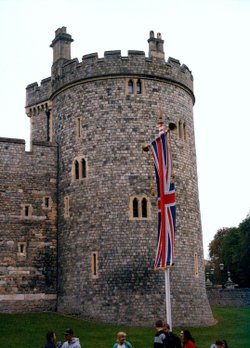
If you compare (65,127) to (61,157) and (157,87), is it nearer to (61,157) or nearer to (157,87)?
(61,157)

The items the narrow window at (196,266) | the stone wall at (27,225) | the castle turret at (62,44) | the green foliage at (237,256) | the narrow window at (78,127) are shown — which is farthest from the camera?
the green foliage at (237,256)

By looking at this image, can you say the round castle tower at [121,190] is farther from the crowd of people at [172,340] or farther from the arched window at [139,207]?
the crowd of people at [172,340]

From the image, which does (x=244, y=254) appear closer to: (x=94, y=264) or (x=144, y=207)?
(x=144, y=207)

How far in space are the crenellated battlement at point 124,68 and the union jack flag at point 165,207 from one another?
1211 centimetres

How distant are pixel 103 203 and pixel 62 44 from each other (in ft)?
32.4

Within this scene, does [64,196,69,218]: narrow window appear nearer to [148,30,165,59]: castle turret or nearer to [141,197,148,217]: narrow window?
[141,197,148,217]: narrow window

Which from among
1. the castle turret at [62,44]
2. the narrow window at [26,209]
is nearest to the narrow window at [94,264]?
the narrow window at [26,209]

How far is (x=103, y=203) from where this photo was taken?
1001 inches

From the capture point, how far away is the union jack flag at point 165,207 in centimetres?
1487

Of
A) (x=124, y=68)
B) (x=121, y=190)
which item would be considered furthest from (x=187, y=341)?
(x=124, y=68)

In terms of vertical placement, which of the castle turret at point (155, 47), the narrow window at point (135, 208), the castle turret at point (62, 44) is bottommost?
the narrow window at point (135, 208)

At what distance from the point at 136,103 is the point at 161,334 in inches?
639

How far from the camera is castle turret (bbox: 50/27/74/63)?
3020 centimetres

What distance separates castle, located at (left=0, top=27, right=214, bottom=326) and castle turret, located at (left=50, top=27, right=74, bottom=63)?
2.00 m
